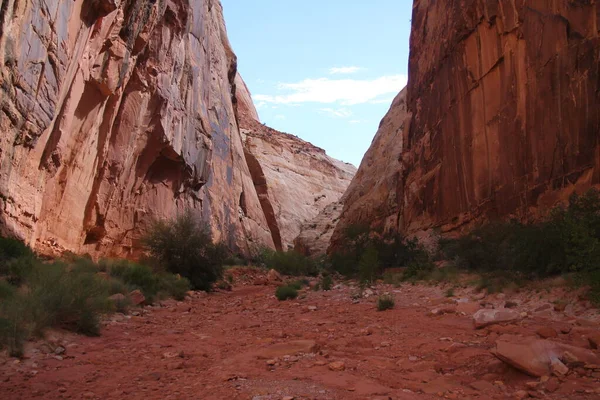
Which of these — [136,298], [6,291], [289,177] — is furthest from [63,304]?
[289,177]

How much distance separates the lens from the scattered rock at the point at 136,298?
10879 mm

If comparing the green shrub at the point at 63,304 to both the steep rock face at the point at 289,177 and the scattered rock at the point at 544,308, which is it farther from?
the steep rock face at the point at 289,177

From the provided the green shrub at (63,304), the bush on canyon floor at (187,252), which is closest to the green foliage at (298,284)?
the bush on canyon floor at (187,252)

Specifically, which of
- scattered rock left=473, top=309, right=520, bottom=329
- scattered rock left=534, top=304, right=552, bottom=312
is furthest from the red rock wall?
scattered rock left=473, top=309, right=520, bottom=329

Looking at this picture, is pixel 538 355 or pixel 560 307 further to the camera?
pixel 560 307

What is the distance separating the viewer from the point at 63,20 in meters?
13.9

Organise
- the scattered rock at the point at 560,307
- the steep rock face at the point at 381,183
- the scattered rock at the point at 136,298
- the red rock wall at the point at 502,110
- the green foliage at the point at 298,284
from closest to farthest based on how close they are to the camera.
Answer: the scattered rock at the point at 560,307 → the scattered rock at the point at 136,298 → the red rock wall at the point at 502,110 → the green foliage at the point at 298,284 → the steep rock face at the point at 381,183

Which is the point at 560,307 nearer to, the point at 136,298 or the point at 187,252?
the point at 136,298

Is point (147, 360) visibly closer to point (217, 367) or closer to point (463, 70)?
point (217, 367)

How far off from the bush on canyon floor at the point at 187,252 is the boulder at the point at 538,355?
13.2m

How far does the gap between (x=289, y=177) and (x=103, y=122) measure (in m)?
40.2

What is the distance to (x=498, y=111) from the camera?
1808 centimetres

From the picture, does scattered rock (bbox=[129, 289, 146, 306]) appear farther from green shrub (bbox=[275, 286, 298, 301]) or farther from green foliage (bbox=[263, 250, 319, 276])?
green foliage (bbox=[263, 250, 319, 276])

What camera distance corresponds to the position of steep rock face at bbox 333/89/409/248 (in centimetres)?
3198
